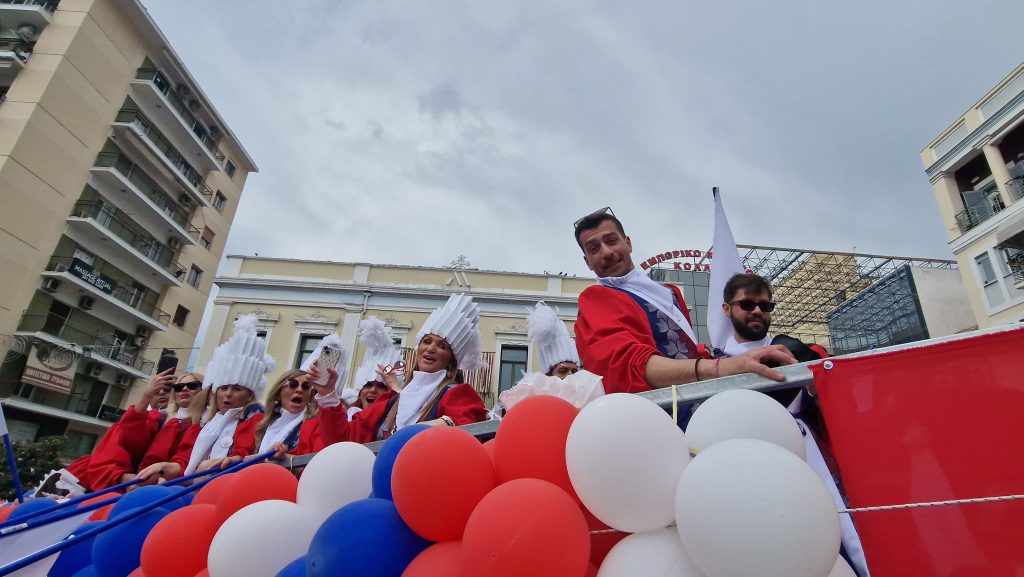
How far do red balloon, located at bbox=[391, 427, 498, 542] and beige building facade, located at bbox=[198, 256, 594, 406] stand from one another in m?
14.6

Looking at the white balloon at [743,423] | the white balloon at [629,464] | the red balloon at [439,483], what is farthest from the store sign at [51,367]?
the white balloon at [743,423]

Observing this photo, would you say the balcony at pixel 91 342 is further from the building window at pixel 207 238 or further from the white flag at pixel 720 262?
the white flag at pixel 720 262

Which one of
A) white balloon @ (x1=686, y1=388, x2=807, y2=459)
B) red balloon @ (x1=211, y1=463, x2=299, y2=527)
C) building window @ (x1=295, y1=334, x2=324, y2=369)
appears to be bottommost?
red balloon @ (x1=211, y1=463, x2=299, y2=527)

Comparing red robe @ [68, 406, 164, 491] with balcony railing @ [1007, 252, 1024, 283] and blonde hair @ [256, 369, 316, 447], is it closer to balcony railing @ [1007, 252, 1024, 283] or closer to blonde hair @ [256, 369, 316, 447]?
blonde hair @ [256, 369, 316, 447]

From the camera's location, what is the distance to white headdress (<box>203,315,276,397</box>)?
4277 mm

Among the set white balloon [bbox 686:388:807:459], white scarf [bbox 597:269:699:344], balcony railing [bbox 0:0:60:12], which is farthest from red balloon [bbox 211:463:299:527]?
balcony railing [bbox 0:0:60:12]

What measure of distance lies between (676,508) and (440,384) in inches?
91.6

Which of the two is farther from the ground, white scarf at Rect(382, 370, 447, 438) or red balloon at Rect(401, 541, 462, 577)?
white scarf at Rect(382, 370, 447, 438)

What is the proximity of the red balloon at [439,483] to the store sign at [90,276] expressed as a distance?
82.6 ft

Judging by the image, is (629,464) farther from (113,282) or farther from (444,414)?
(113,282)

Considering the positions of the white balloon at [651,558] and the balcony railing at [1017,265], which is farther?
the balcony railing at [1017,265]

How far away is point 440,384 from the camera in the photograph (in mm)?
3100

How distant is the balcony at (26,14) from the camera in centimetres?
1995

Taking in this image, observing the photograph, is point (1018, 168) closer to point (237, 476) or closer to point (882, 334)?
point (882, 334)
